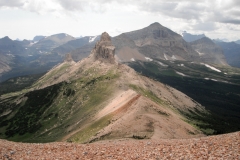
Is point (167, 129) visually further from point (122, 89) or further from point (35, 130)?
point (35, 130)

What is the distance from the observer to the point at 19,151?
34562 millimetres

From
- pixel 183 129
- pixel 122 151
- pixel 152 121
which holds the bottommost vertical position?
pixel 183 129

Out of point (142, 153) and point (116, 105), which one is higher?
point (142, 153)

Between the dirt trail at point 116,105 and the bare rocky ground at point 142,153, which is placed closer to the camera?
the bare rocky ground at point 142,153

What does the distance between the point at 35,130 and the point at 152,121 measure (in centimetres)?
12583

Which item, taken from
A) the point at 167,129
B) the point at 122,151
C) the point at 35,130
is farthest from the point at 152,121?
the point at 35,130

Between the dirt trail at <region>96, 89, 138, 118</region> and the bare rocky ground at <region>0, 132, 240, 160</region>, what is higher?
the bare rocky ground at <region>0, 132, 240, 160</region>

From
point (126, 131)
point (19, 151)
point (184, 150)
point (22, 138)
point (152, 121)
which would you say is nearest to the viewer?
point (184, 150)

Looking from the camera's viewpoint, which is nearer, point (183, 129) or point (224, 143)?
point (224, 143)

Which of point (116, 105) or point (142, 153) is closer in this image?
point (142, 153)

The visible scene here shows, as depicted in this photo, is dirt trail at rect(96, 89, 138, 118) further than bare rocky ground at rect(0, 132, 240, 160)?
Yes

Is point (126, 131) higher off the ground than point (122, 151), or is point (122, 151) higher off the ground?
point (122, 151)

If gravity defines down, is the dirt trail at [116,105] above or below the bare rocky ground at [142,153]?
below

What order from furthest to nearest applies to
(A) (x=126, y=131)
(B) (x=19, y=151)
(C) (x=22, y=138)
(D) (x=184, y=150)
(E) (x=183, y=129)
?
(C) (x=22, y=138) → (E) (x=183, y=129) → (A) (x=126, y=131) → (B) (x=19, y=151) → (D) (x=184, y=150)
